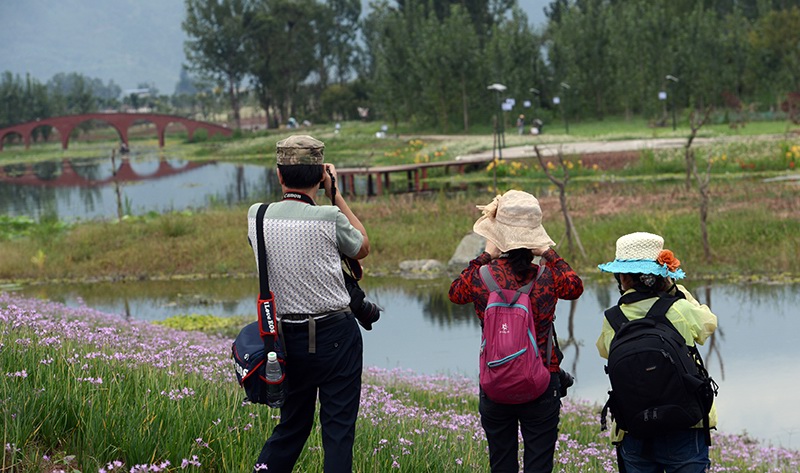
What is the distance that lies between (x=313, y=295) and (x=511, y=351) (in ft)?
2.90

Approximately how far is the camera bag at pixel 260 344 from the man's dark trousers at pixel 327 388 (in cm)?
11

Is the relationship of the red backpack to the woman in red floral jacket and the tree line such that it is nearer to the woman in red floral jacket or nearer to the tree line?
the woman in red floral jacket

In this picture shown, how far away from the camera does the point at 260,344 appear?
14.7 ft

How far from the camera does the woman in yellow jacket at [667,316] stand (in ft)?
14.5

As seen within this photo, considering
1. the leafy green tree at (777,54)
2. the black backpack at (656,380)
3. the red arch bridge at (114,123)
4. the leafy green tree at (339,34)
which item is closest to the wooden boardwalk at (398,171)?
the leafy green tree at (777,54)

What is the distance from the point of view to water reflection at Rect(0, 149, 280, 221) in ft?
122

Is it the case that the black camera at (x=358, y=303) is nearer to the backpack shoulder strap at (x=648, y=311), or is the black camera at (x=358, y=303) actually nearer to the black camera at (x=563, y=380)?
the black camera at (x=563, y=380)

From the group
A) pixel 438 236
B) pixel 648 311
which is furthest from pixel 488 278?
pixel 438 236

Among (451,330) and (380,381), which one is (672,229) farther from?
(380,381)

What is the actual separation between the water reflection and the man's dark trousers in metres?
23.8

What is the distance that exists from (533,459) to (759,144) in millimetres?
31436

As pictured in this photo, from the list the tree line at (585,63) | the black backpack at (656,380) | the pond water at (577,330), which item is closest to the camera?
the black backpack at (656,380)

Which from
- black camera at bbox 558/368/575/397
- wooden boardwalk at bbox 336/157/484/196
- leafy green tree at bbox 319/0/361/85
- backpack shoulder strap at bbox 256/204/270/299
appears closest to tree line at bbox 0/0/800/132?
wooden boardwalk at bbox 336/157/484/196

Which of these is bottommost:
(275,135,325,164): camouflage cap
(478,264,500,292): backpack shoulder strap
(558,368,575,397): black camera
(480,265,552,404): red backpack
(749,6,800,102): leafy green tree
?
(558,368,575,397): black camera
